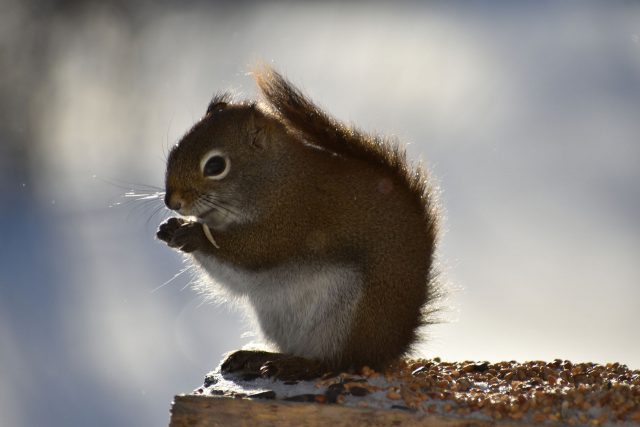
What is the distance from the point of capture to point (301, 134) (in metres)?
2.55

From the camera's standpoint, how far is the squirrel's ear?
2465 mm

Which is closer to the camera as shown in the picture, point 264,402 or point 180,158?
point 264,402

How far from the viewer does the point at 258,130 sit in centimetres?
247

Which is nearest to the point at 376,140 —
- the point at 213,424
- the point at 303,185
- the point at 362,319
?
the point at 303,185

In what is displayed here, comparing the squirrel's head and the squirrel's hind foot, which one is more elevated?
the squirrel's head

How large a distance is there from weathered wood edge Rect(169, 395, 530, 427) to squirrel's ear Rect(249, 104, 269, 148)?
75 cm

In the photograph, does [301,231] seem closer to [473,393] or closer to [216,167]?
[216,167]

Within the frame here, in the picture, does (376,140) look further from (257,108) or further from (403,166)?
(257,108)

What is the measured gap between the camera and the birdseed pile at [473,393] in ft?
6.91

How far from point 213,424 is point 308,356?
0.41m

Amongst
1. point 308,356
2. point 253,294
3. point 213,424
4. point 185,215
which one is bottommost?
point 213,424

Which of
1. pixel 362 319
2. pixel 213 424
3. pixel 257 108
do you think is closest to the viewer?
pixel 213 424

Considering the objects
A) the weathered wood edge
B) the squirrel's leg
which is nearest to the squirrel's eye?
the squirrel's leg

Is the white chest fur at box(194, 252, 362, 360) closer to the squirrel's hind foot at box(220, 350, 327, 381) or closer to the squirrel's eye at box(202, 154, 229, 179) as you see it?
the squirrel's hind foot at box(220, 350, 327, 381)
